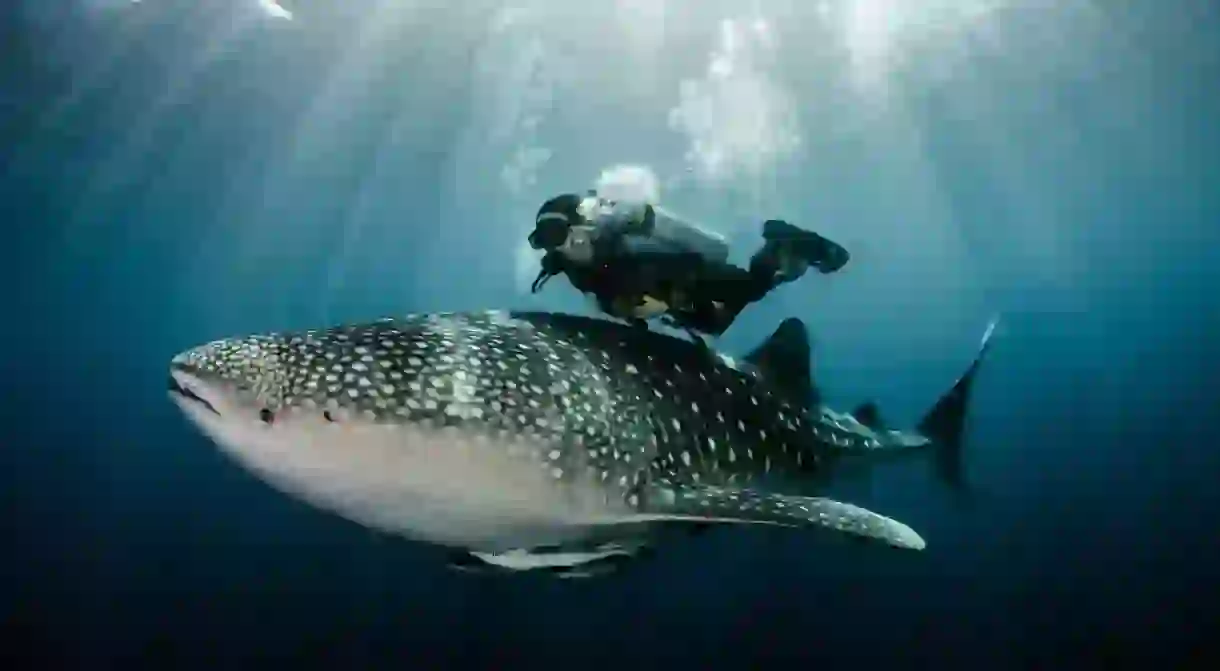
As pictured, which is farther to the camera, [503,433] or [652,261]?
[652,261]

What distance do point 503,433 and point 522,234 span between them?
2932cm

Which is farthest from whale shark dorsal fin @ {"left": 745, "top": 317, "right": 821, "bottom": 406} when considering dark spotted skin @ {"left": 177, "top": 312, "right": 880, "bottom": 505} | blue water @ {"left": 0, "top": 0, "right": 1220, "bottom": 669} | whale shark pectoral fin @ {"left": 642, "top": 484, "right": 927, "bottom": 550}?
blue water @ {"left": 0, "top": 0, "right": 1220, "bottom": 669}

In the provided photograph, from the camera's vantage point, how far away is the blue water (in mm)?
15211

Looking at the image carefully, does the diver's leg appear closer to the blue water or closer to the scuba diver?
the scuba diver

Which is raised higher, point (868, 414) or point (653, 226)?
point (653, 226)

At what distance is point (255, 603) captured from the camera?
2125 centimetres

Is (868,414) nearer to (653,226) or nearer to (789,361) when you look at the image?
(789,361)

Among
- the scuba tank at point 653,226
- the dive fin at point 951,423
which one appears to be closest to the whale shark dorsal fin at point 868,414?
the dive fin at point 951,423

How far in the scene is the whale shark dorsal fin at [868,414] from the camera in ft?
19.9

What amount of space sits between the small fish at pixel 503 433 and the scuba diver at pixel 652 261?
0.85ft

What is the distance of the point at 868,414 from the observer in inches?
242

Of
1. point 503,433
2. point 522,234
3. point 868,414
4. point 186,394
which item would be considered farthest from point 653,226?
point 522,234

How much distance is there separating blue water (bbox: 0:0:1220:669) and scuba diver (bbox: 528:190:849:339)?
3.35 metres

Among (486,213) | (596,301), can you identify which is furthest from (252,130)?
(596,301)
